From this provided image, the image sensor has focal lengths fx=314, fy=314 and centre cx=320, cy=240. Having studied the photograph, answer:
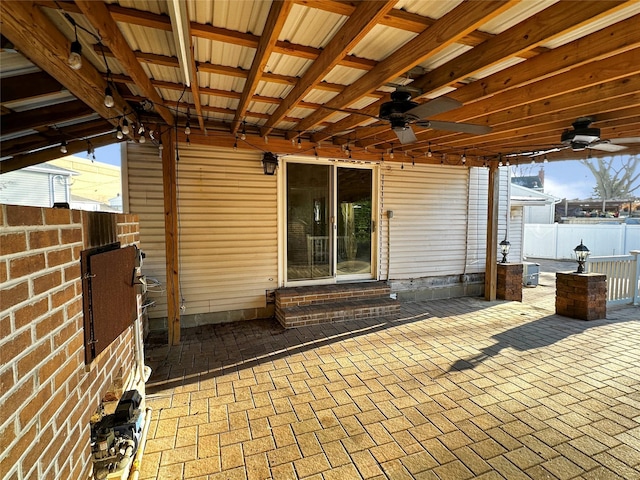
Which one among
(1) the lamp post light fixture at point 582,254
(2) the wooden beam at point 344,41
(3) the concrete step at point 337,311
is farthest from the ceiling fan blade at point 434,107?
(1) the lamp post light fixture at point 582,254

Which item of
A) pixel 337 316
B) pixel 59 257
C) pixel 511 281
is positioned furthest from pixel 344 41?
pixel 511 281

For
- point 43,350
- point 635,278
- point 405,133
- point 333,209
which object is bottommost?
point 635,278

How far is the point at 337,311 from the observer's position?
4.92 m

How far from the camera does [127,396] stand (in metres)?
1.98

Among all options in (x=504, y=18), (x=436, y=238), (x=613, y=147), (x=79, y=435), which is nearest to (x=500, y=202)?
(x=436, y=238)

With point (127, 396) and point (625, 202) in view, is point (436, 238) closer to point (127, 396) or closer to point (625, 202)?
point (127, 396)

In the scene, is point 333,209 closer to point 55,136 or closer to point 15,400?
point 55,136

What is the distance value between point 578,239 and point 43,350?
16146mm

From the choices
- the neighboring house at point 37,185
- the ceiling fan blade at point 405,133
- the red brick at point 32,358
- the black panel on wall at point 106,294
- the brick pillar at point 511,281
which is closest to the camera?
the red brick at point 32,358

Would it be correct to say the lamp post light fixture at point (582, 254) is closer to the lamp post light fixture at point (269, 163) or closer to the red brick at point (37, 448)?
the lamp post light fixture at point (269, 163)

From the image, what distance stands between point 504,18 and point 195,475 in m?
3.55

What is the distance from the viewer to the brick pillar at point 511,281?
6.43 metres

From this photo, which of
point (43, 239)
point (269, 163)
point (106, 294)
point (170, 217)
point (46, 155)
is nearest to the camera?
point (43, 239)

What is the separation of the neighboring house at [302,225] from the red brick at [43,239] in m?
3.15
